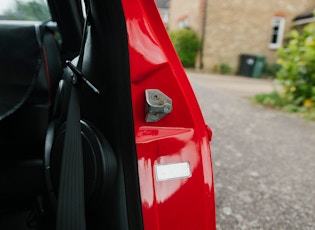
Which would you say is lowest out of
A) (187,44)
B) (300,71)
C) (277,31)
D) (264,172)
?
(187,44)

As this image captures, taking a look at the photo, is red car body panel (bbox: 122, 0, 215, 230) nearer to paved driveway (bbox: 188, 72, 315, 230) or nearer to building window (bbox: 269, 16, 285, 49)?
paved driveway (bbox: 188, 72, 315, 230)

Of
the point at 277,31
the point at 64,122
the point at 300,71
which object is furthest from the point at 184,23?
the point at 64,122

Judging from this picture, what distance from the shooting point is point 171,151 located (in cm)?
81

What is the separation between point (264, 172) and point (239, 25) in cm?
1483

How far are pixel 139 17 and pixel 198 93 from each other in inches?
286

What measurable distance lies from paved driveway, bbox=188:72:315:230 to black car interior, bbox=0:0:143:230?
1228 millimetres

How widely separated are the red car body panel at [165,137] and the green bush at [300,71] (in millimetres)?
5351

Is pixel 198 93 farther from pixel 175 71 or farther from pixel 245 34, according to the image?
pixel 245 34

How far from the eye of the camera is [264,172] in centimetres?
292

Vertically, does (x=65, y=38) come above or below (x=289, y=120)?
above

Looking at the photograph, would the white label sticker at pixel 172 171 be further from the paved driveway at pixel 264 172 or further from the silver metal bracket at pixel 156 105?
the paved driveway at pixel 264 172

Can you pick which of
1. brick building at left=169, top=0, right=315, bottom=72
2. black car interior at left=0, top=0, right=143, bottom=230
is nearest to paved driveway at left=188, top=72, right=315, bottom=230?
black car interior at left=0, top=0, right=143, bottom=230

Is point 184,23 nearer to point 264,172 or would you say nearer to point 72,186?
point 264,172

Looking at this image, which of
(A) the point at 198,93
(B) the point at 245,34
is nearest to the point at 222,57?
(B) the point at 245,34
